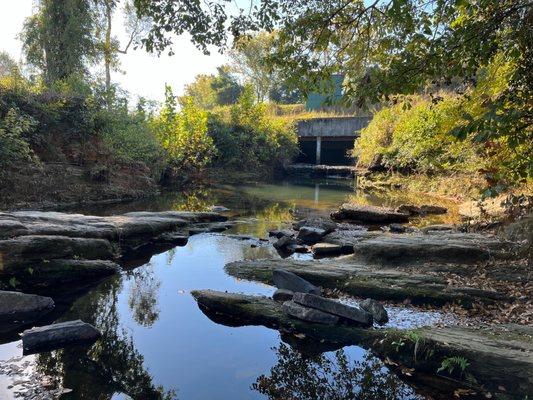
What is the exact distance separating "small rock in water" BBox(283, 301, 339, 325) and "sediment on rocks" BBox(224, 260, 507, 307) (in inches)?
55.4

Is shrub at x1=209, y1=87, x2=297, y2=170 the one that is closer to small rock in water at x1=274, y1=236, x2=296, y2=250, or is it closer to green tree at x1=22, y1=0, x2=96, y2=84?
green tree at x1=22, y1=0, x2=96, y2=84

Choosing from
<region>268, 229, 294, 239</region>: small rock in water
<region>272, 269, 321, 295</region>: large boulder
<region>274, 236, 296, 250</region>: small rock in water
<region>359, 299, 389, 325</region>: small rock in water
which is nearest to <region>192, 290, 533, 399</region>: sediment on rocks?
<region>359, 299, 389, 325</region>: small rock in water

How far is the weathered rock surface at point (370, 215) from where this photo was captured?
13367 mm

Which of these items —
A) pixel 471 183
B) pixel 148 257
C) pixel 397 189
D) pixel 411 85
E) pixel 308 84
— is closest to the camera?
pixel 411 85

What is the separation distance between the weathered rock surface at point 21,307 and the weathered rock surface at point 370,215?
9529 mm

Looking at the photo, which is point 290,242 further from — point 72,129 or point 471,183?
point 72,129

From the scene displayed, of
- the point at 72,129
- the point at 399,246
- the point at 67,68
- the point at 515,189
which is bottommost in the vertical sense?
the point at 399,246

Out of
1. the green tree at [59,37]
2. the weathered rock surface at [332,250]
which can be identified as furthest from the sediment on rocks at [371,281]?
the green tree at [59,37]

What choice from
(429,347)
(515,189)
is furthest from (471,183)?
(429,347)

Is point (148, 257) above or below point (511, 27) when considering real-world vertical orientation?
below

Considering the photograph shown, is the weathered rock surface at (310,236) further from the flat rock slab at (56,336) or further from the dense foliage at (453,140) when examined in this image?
the flat rock slab at (56,336)

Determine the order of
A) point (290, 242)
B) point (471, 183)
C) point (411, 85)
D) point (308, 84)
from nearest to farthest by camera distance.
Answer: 1. point (411, 85)
2. point (308, 84)
3. point (290, 242)
4. point (471, 183)

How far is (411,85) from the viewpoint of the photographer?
18.8 ft

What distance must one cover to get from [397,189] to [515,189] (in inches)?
506
